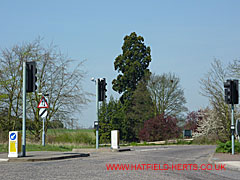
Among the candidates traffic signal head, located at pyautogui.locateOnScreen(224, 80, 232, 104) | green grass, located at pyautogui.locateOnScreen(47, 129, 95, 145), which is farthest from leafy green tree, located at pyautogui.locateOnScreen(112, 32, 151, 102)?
traffic signal head, located at pyautogui.locateOnScreen(224, 80, 232, 104)

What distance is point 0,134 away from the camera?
2688 cm

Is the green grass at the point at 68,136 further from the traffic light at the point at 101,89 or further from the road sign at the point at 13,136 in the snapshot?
the road sign at the point at 13,136

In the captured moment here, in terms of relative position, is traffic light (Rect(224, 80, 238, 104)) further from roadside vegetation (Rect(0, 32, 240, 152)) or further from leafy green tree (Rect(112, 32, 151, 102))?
leafy green tree (Rect(112, 32, 151, 102))

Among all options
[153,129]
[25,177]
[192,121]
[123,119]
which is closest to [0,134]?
[25,177]

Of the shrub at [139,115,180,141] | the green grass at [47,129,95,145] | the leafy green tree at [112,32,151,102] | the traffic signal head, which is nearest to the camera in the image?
the traffic signal head

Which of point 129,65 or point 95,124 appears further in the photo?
point 129,65

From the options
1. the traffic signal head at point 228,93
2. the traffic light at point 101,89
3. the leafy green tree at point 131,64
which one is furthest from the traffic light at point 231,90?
the leafy green tree at point 131,64

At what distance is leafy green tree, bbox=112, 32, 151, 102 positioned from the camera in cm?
6138

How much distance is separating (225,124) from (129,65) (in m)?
29.0

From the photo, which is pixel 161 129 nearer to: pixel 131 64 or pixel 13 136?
pixel 131 64

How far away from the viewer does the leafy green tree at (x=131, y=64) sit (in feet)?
201

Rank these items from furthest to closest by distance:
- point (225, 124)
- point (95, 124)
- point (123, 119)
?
point (123, 119)
point (225, 124)
point (95, 124)

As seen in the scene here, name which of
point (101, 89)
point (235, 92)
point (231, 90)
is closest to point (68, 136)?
point (101, 89)

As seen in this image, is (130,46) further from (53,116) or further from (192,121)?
(53,116)
